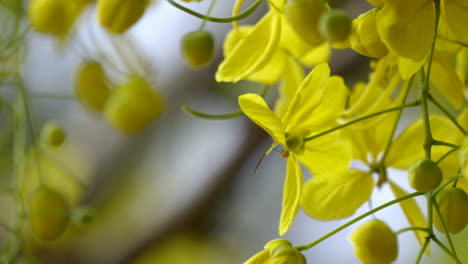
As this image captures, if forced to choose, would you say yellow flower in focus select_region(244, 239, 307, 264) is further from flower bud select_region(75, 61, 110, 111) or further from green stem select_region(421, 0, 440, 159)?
flower bud select_region(75, 61, 110, 111)

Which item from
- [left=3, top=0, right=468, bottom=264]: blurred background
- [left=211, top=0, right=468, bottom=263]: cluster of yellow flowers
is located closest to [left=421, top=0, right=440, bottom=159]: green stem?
[left=211, top=0, right=468, bottom=263]: cluster of yellow flowers

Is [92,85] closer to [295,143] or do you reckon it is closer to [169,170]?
[295,143]

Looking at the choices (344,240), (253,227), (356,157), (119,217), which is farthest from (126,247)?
(356,157)

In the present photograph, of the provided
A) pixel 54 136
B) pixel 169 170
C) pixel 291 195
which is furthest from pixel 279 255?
pixel 169 170

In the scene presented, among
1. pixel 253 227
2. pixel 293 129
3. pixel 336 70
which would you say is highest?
pixel 293 129

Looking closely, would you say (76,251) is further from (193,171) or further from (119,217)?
(193,171)

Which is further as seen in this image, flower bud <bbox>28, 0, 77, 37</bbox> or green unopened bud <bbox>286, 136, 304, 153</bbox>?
flower bud <bbox>28, 0, 77, 37</bbox>
